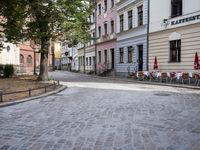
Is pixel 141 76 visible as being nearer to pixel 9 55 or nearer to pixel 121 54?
pixel 121 54

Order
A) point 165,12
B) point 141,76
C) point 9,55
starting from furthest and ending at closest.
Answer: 1. point 9,55
2. point 141,76
3. point 165,12

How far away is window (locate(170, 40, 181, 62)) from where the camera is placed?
2372cm

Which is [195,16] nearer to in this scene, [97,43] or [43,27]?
[43,27]

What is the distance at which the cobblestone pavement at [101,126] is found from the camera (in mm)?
6031

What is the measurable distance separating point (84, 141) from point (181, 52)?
60.4ft

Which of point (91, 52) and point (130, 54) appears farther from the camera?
point (91, 52)

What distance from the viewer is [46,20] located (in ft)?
69.2

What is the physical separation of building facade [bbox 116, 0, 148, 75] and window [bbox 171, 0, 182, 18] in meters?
3.96

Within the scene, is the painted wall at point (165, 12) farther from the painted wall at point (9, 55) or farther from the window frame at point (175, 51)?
the painted wall at point (9, 55)

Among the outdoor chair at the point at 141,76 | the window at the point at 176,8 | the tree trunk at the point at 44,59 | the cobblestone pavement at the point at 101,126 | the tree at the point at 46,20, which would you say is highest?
the window at the point at 176,8

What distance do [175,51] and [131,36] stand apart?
8144mm

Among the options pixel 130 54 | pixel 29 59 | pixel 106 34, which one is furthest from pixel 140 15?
pixel 29 59

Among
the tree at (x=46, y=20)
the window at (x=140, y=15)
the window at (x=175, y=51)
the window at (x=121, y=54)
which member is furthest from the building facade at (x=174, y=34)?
the window at (x=121, y=54)

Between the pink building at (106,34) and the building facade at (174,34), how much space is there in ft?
34.4
